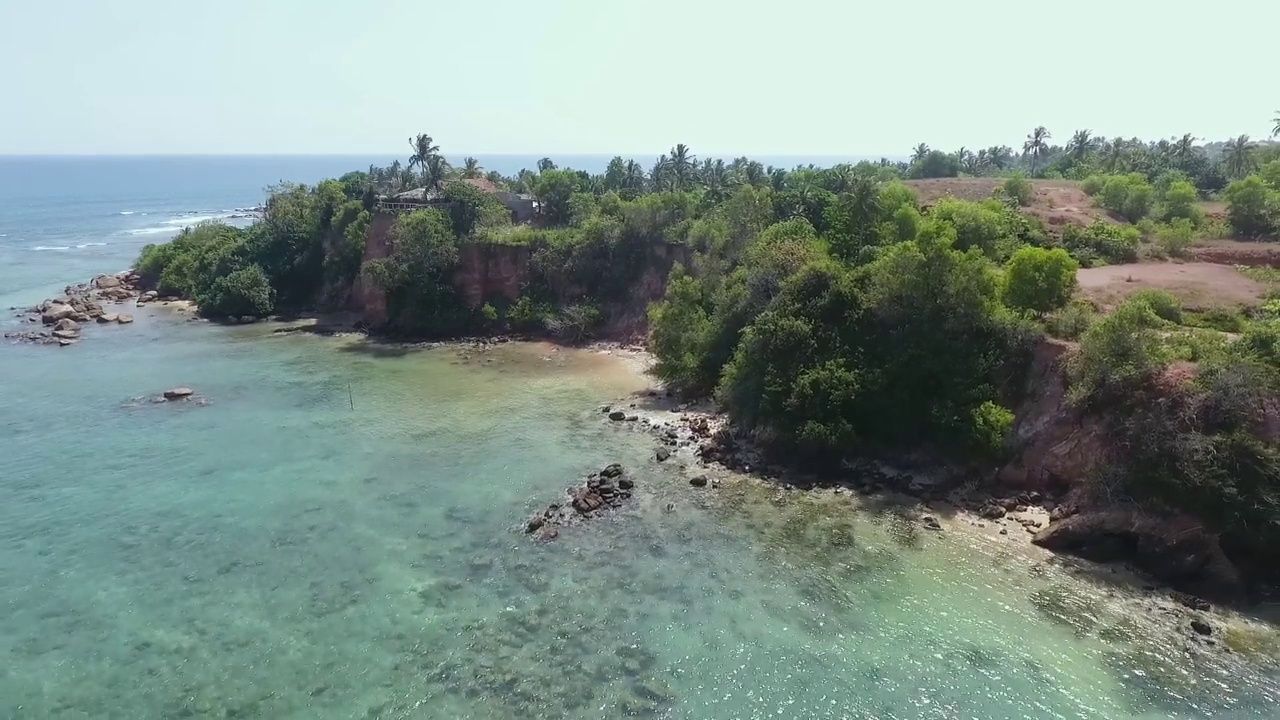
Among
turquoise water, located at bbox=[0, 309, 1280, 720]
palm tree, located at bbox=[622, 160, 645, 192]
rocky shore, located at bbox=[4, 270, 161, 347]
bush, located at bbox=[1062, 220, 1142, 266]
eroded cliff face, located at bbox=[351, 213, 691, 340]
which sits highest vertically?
palm tree, located at bbox=[622, 160, 645, 192]

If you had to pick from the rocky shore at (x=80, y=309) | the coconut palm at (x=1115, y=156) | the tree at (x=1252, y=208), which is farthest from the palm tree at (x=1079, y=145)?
the rocky shore at (x=80, y=309)

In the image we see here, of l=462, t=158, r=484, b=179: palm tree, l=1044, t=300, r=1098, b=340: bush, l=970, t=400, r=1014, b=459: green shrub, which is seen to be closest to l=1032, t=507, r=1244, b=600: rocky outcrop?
l=970, t=400, r=1014, b=459: green shrub

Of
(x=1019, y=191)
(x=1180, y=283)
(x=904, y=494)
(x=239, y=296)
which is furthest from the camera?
(x=239, y=296)

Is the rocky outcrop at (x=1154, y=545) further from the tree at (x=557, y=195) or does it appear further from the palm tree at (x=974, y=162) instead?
the palm tree at (x=974, y=162)

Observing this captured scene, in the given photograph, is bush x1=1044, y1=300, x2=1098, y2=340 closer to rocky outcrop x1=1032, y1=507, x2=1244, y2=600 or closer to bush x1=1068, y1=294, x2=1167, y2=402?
bush x1=1068, y1=294, x2=1167, y2=402

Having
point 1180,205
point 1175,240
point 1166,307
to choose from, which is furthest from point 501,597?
point 1180,205

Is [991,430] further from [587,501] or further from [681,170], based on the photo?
[681,170]
